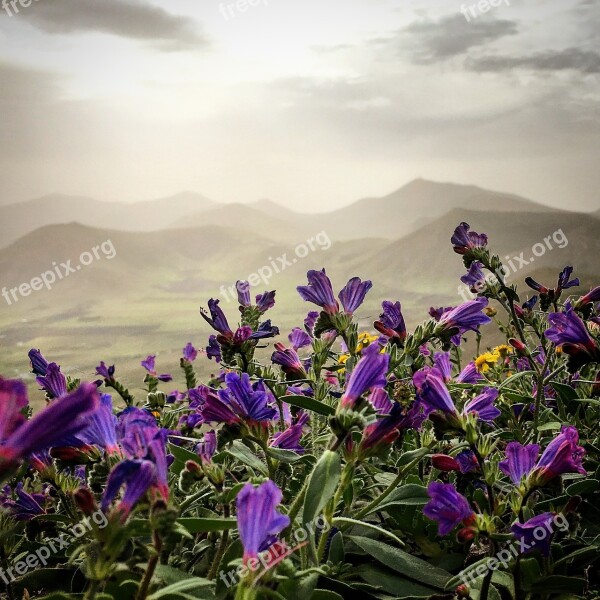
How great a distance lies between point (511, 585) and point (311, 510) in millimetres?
293

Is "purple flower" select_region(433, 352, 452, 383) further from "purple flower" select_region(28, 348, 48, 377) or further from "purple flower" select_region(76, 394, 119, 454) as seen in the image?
"purple flower" select_region(28, 348, 48, 377)

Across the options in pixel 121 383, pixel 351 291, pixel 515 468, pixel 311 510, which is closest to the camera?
pixel 311 510

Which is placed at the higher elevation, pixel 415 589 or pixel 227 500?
pixel 227 500

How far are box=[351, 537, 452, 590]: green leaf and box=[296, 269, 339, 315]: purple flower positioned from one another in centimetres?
35

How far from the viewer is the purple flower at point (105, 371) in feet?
4.12

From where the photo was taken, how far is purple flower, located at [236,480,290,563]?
0.46m

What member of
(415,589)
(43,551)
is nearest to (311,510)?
(415,589)

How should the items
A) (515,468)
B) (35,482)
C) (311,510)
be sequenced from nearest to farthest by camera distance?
(311,510), (515,468), (35,482)

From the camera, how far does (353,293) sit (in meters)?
0.93

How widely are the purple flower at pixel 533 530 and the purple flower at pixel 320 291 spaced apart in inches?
16.6

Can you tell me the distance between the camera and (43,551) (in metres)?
0.77

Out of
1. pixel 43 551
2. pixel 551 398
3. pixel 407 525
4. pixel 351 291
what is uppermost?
pixel 351 291

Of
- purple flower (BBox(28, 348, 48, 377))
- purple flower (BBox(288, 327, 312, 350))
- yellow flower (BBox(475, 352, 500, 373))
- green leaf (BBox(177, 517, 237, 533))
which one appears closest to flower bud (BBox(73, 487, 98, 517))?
green leaf (BBox(177, 517, 237, 533))

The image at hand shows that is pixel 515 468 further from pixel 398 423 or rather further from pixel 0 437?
pixel 0 437
